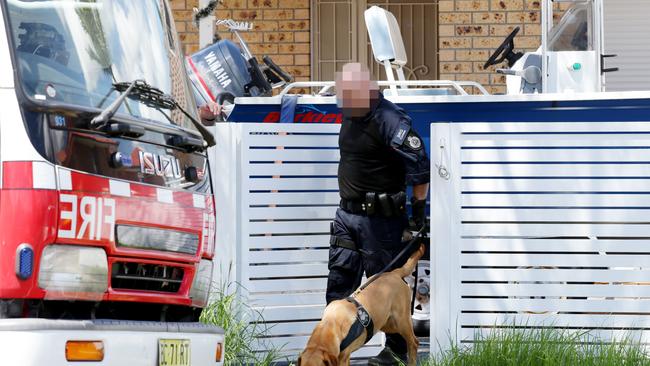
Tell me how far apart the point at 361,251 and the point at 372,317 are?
1.90 feet

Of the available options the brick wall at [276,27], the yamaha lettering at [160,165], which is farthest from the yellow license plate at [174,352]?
the brick wall at [276,27]

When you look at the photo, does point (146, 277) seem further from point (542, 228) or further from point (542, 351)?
point (542, 228)

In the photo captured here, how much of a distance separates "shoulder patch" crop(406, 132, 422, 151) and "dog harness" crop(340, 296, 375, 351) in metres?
0.93

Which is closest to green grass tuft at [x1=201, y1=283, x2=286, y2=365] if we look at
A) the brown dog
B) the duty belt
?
the brown dog

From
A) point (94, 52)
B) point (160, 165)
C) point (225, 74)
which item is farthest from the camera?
point (225, 74)

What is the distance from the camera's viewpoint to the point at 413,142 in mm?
7371

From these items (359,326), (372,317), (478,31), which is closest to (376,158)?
(372,317)

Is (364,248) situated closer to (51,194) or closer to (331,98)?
(331,98)

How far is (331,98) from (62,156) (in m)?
3.82

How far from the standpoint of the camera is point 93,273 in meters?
5.02

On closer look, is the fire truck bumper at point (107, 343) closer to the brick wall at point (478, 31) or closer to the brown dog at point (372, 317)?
the brown dog at point (372, 317)

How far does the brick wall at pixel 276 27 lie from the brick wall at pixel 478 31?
64.5 inches

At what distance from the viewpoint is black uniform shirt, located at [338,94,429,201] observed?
24.6ft

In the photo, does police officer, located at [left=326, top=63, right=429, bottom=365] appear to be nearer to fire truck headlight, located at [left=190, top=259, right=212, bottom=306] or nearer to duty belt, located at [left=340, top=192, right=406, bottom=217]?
duty belt, located at [left=340, top=192, right=406, bottom=217]
